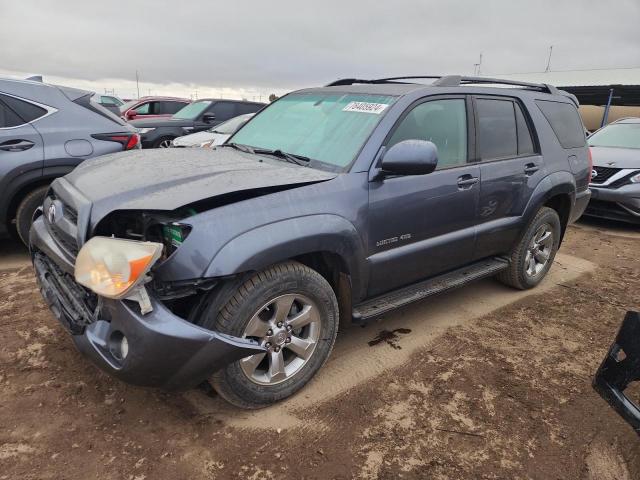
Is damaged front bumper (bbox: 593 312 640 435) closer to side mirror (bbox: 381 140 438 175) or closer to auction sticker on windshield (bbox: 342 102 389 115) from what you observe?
side mirror (bbox: 381 140 438 175)

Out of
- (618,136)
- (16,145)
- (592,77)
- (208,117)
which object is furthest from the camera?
(592,77)

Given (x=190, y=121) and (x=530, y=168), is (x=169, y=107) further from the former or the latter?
(x=530, y=168)

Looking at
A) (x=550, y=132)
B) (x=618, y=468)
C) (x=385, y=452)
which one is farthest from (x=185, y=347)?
(x=550, y=132)

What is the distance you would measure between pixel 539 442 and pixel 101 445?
2190mm

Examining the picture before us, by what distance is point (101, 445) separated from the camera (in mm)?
2221

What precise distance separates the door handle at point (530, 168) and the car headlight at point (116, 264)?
3.04 meters

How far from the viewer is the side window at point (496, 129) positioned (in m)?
3.50

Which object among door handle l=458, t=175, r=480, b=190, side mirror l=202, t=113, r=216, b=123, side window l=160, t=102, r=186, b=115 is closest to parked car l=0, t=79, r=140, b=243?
door handle l=458, t=175, r=480, b=190

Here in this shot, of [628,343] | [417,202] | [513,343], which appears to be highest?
[417,202]

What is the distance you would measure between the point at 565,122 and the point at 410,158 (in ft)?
8.45

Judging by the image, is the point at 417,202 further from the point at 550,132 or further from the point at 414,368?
the point at 550,132

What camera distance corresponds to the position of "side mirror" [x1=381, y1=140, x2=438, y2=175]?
2.60 meters

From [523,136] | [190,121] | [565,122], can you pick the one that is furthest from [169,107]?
[523,136]

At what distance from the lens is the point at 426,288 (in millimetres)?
3254
